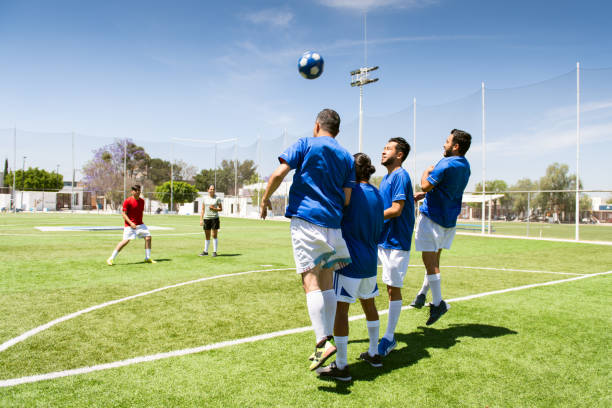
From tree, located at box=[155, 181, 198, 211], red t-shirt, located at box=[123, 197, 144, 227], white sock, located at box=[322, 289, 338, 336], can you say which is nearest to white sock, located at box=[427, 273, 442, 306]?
white sock, located at box=[322, 289, 338, 336]

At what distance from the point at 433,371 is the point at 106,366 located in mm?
2864

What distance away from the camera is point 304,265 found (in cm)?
313

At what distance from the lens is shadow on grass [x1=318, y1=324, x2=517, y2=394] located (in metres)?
3.26

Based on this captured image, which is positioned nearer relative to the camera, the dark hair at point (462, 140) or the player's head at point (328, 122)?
the player's head at point (328, 122)

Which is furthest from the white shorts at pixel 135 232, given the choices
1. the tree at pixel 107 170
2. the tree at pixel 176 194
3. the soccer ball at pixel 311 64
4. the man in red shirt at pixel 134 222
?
the tree at pixel 107 170

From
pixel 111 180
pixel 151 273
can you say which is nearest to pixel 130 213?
pixel 151 273

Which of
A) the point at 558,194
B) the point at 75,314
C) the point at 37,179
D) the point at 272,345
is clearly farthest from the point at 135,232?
the point at 37,179

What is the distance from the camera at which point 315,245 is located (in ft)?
10.2

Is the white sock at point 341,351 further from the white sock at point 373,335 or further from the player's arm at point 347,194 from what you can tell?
the player's arm at point 347,194

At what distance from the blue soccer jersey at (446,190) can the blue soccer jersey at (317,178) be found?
5.38ft

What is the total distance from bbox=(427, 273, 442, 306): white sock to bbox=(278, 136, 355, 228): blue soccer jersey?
1.96m

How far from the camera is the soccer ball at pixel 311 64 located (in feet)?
20.0

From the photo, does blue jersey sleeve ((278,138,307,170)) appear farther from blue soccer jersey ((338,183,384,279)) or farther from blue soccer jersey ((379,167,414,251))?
blue soccer jersey ((379,167,414,251))

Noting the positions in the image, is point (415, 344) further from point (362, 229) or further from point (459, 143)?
point (459, 143)
